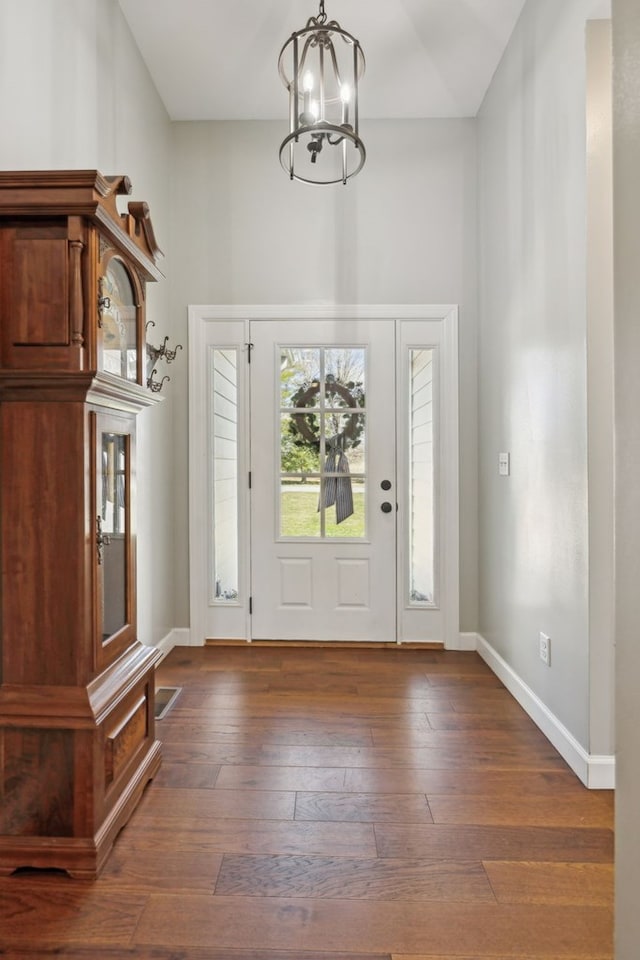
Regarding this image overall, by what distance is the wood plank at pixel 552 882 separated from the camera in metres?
1.45

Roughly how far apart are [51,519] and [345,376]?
2265mm

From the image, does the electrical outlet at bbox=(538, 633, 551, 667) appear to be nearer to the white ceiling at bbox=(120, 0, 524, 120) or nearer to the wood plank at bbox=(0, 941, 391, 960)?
the wood plank at bbox=(0, 941, 391, 960)

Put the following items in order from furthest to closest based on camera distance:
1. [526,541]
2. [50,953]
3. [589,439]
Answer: [526,541], [589,439], [50,953]

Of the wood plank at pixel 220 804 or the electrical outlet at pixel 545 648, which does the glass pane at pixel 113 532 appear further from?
the electrical outlet at pixel 545 648

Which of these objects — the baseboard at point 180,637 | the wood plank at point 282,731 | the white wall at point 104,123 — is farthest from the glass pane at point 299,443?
the wood plank at point 282,731

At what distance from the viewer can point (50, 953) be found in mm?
1287

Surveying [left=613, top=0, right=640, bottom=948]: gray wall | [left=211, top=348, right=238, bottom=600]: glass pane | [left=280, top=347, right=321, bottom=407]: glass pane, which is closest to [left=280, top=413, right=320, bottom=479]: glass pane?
[left=280, top=347, right=321, bottom=407]: glass pane

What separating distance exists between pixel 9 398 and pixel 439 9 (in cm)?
271

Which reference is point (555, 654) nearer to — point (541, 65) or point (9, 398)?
point (9, 398)

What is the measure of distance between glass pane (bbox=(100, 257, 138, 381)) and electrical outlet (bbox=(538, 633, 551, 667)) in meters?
1.97

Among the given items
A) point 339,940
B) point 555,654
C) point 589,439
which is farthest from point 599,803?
point 589,439

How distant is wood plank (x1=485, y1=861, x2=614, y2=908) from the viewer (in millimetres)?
1448

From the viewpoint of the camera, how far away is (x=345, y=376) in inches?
136

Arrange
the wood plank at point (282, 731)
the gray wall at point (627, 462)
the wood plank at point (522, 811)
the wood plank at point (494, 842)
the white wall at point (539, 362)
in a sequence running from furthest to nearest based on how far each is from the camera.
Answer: the wood plank at point (282, 731) → the white wall at point (539, 362) → the wood plank at point (522, 811) → the wood plank at point (494, 842) → the gray wall at point (627, 462)
